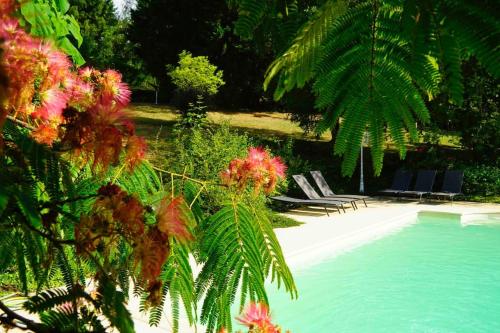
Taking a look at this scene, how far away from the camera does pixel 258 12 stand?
113 centimetres

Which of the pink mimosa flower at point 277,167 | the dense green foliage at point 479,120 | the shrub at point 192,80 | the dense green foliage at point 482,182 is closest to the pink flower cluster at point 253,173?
the pink mimosa flower at point 277,167

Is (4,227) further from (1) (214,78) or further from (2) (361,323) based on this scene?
(1) (214,78)

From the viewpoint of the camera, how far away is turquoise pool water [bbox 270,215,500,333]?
6.90m

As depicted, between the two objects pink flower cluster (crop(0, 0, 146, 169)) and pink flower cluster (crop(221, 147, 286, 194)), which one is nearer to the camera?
pink flower cluster (crop(0, 0, 146, 169))

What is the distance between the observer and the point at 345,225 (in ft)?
36.4

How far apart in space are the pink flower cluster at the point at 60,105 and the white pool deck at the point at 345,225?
4.37 metres

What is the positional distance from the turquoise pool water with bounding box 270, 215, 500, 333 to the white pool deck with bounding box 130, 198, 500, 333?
10.0 inches

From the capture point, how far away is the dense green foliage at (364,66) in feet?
3.64

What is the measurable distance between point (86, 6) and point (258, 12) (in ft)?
125

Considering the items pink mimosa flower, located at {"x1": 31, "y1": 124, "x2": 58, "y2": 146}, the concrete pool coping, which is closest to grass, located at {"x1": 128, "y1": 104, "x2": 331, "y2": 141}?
the concrete pool coping

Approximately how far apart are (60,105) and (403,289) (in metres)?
7.71

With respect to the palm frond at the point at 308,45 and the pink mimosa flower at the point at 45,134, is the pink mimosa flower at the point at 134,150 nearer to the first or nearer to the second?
the pink mimosa flower at the point at 45,134

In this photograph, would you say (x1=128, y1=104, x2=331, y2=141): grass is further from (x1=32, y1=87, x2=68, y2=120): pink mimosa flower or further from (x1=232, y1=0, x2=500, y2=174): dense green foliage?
(x1=232, y1=0, x2=500, y2=174): dense green foliage

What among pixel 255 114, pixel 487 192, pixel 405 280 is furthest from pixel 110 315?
pixel 255 114
